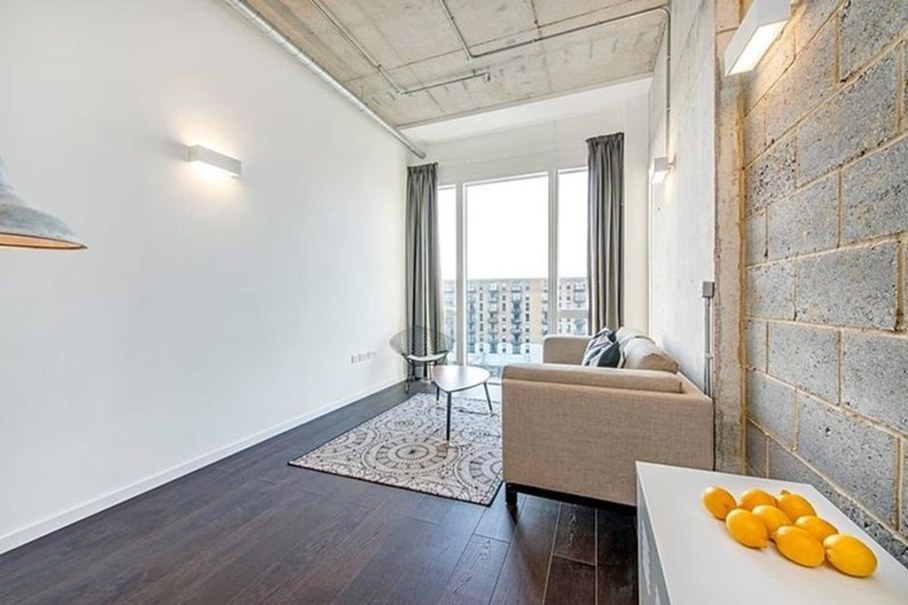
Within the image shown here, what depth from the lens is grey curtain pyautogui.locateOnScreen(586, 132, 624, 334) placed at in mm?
4242

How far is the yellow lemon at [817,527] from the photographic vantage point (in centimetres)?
83

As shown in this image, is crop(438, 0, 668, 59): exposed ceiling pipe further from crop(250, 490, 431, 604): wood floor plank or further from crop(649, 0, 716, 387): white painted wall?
crop(250, 490, 431, 604): wood floor plank

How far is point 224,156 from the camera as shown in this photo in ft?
8.75

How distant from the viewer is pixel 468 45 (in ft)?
10.8

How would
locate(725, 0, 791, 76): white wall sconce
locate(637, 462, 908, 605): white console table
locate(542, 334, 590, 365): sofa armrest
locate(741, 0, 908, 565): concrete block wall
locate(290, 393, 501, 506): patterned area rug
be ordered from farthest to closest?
1. locate(542, 334, 590, 365): sofa armrest
2. locate(290, 393, 501, 506): patterned area rug
3. locate(725, 0, 791, 76): white wall sconce
4. locate(741, 0, 908, 565): concrete block wall
5. locate(637, 462, 908, 605): white console table

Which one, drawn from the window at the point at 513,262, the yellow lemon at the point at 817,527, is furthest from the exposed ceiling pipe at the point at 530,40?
the yellow lemon at the point at 817,527

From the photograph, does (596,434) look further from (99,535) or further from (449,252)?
(449,252)

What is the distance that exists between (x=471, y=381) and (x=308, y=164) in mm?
2503

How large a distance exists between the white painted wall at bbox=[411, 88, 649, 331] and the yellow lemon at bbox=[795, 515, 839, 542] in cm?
356

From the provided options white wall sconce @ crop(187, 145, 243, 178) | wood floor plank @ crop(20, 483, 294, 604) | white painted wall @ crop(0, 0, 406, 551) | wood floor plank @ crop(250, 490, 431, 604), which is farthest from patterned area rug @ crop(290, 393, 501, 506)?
white wall sconce @ crop(187, 145, 243, 178)

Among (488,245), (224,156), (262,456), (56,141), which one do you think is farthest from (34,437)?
(488,245)

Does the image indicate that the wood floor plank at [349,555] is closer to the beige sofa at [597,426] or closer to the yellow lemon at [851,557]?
the beige sofa at [597,426]

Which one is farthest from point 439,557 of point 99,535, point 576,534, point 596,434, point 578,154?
point 578,154

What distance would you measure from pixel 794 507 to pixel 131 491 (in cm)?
305
